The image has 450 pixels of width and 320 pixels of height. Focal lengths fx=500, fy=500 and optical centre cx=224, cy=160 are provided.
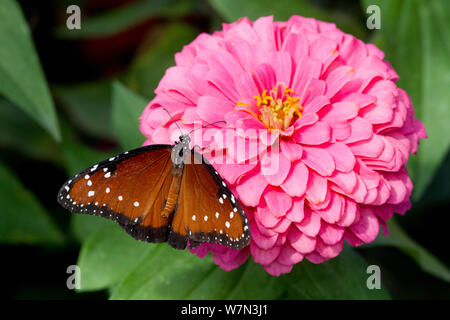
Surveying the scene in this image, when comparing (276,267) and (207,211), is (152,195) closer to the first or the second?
(207,211)

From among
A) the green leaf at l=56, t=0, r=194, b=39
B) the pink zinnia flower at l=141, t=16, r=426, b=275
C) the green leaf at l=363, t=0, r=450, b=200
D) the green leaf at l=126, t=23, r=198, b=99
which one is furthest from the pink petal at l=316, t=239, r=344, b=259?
the green leaf at l=56, t=0, r=194, b=39

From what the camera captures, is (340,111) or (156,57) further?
(156,57)

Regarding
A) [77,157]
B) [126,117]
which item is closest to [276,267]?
[126,117]

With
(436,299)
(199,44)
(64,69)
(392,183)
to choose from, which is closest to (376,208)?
(392,183)

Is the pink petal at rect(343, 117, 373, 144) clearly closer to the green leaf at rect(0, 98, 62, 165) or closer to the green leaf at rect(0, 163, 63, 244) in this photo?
the green leaf at rect(0, 163, 63, 244)

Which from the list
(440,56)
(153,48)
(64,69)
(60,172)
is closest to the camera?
(440,56)

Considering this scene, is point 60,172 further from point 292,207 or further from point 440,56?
point 440,56

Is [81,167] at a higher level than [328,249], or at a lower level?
lower
